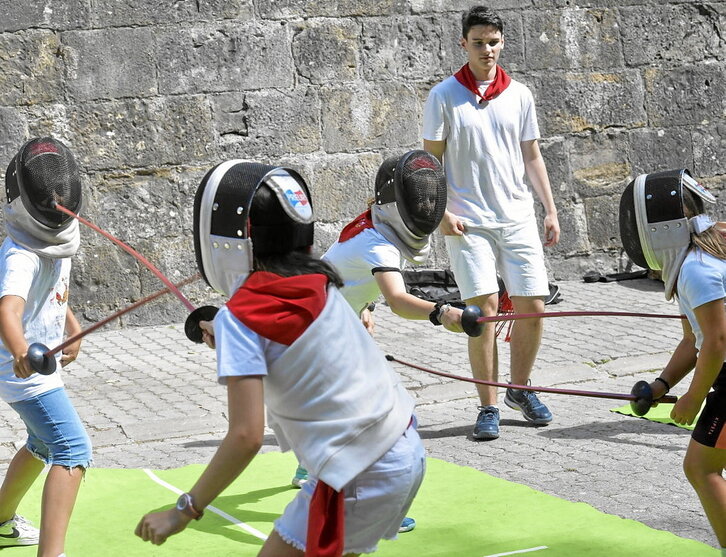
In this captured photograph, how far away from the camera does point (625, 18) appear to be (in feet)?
34.0

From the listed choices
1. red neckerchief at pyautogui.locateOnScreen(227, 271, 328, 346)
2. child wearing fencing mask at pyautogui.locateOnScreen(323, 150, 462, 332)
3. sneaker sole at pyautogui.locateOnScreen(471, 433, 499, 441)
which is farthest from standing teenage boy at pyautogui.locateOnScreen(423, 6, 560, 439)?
red neckerchief at pyautogui.locateOnScreen(227, 271, 328, 346)

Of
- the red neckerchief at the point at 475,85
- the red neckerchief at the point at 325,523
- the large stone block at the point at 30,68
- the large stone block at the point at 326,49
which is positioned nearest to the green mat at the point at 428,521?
the red neckerchief at the point at 325,523

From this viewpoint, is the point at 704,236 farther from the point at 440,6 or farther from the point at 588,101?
the point at 588,101

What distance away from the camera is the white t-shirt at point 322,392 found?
9.56ft

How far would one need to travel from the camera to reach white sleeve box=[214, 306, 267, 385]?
285 centimetres

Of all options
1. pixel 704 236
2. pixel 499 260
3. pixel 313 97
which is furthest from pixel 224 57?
pixel 704 236

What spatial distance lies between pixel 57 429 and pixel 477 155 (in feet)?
10.2

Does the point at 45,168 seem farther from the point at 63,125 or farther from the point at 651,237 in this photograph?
the point at 63,125

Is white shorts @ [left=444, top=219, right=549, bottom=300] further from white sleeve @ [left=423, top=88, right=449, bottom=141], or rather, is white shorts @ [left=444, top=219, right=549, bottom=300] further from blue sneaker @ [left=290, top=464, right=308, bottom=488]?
blue sneaker @ [left=290, top=464, right=308, bottom=488]

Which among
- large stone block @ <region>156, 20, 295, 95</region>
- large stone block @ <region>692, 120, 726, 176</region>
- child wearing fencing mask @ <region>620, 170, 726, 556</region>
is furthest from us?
large stone block @ <region>692, 120, 726, 176</region>

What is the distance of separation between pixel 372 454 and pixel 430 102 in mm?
3781

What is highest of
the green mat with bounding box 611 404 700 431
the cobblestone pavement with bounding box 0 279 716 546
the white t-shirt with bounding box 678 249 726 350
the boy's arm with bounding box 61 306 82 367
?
the white t-shirt with bounding box 678 249 726 350

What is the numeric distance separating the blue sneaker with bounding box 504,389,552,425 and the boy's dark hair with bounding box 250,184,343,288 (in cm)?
347

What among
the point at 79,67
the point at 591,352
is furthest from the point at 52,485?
the point at 79,67
